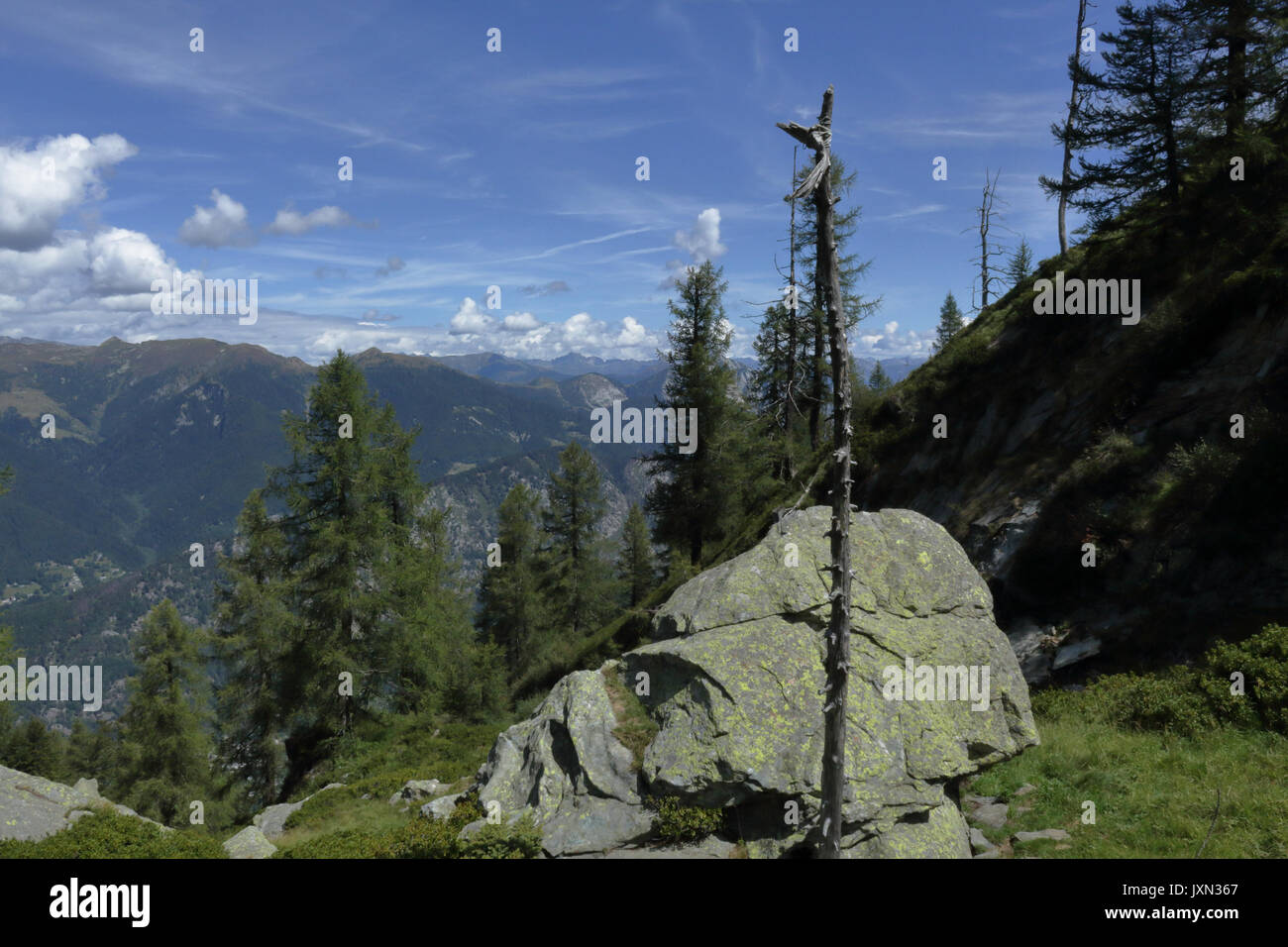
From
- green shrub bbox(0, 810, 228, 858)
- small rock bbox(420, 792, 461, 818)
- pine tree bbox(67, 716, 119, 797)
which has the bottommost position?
pine tree bbox(67, 716, 119, 797)

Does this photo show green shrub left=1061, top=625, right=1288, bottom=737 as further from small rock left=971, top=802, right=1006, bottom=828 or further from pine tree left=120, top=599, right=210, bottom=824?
pine tree left=120, top=599, right=210, bottom=824

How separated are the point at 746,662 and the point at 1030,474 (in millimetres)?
13958

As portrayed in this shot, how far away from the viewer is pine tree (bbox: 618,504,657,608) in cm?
5234

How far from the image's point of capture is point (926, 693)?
35.3 feet

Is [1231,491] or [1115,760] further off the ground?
[1231,491]

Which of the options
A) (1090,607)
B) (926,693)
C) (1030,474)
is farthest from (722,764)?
(1030,474)

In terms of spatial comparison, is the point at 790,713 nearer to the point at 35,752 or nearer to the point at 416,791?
the point at 416,791

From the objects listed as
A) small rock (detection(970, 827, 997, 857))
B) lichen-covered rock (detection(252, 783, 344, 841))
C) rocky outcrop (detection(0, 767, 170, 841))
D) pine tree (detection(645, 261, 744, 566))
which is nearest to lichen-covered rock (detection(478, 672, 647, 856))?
small rock (detection(970, 827, 997, 857))

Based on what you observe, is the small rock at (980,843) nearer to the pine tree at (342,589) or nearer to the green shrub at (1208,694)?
the green shrub at (1208,694)

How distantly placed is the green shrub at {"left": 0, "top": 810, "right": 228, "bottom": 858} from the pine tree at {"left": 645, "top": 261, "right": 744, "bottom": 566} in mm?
22768

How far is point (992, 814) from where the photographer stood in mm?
10781

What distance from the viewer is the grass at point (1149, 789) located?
862cm

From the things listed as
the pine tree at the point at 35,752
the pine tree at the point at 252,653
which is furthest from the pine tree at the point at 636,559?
the pine tree at the point at 35,752
